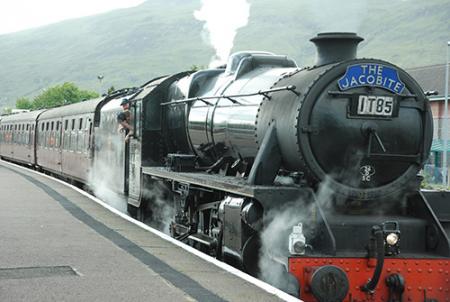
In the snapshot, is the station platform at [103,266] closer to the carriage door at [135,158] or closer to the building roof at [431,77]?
the carriage door at [135,158]

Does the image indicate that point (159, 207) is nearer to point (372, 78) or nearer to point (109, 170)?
point (109, 170)

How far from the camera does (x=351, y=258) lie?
7.05 metres

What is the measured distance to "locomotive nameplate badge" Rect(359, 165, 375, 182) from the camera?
744 cm

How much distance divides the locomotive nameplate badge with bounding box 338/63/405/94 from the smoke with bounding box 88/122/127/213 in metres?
7.33

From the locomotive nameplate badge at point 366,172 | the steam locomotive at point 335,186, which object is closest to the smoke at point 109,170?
the steam locomotive at point 335,186

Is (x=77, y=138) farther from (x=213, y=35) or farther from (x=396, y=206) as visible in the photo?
(x=396, y=206)

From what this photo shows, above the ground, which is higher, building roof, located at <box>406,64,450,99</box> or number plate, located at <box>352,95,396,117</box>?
building roof, located at <box>406,64,450,99</box>

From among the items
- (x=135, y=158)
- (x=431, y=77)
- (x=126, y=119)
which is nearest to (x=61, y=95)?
(x=431, y=77)

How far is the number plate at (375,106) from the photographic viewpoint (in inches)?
289

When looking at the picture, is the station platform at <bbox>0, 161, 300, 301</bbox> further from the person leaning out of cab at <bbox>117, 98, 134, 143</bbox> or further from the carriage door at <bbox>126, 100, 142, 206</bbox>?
the person leaning out of cab at <bbox>117, 98, 134, 143</bbox>

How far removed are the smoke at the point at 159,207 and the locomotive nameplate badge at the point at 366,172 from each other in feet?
15.4

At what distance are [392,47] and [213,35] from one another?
177815 mm

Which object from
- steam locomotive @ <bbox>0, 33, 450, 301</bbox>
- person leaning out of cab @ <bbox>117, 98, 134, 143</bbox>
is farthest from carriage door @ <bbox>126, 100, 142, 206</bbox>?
steam locomotive @ <bbox>0, 33, 450, 301</bbox>

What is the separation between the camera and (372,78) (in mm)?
7422
